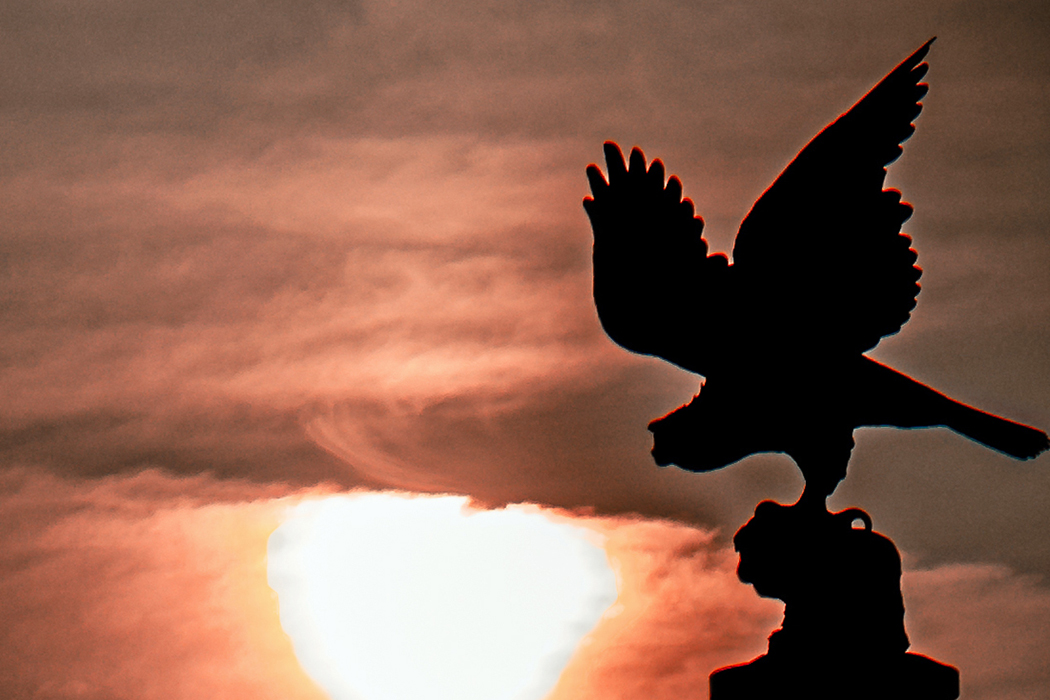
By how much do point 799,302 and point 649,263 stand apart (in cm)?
89

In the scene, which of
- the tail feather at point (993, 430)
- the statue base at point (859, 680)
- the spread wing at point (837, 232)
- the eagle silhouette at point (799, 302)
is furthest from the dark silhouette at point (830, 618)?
the spread wing at point (837, 232)

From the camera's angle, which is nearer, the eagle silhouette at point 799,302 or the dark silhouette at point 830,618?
the dark silhouette at point 830,618

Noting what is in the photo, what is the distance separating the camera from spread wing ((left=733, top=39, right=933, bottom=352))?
636 centimetres

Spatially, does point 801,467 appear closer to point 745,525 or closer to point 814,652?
point 745,525

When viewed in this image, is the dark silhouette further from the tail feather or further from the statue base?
the tail feather

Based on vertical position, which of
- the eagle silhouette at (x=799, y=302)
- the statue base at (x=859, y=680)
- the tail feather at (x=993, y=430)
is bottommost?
the statue base at (x=859, y=680)

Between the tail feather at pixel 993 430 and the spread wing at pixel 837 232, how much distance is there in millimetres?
692

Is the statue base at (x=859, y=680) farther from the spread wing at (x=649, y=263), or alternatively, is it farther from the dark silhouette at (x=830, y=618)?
the spread wing at (x=649, y=263)

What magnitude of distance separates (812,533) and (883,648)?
2.31 feet

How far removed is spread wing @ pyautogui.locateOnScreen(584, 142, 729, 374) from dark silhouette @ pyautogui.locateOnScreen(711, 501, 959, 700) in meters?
1.15

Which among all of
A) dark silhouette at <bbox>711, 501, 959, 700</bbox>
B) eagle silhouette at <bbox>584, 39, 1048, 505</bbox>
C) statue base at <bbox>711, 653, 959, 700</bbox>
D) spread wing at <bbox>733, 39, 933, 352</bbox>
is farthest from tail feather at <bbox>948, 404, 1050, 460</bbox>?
statue base at <bbox>711, 653, 959, 700</bbox>

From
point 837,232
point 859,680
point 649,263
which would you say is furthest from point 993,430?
point 649,263

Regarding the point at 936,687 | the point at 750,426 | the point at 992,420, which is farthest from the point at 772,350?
the point at 936,687

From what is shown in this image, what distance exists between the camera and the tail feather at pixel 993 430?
640 cm
